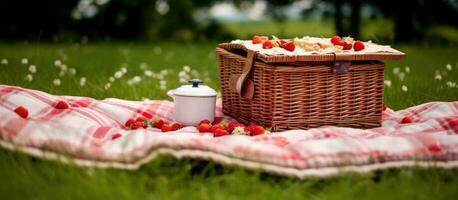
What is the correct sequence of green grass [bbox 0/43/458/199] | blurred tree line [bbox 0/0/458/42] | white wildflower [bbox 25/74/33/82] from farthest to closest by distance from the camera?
blurred tree line [bbox 0/0/458/42]
white wildflower [bbox 25/74/33/82]
green grass [bbox 0/43/458/199]

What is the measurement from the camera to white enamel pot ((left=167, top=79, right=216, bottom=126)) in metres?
3.49

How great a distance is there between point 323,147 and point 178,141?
1.93 feet

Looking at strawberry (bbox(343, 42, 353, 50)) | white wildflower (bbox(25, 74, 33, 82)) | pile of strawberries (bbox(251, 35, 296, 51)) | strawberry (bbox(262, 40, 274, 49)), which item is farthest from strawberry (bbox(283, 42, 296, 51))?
white wildflower (bbox(25, 74, 33, 82))

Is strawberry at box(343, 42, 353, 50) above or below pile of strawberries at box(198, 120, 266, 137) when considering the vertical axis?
above

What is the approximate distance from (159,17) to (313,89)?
29.8 ft

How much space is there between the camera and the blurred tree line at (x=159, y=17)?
1116 cm

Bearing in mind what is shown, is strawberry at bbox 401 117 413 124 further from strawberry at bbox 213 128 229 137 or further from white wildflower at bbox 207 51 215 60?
white wildflower at bbox 207 51 215 60

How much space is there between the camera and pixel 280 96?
331 cm

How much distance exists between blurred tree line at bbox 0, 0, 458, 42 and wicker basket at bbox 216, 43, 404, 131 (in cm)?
740

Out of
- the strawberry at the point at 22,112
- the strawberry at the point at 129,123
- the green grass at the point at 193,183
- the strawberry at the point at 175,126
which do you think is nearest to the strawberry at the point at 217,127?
the strawberry at the point at 175,126

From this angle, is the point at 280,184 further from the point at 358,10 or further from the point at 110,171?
the point at 358,10

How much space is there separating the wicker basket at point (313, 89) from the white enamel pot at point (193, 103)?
176 mm

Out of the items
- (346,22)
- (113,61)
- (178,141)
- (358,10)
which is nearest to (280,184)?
(178,141)

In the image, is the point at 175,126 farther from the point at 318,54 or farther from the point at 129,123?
the point at 318,54
